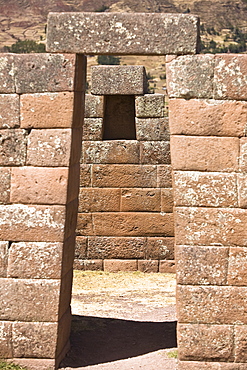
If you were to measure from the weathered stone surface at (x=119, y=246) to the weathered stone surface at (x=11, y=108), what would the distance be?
18.4ft

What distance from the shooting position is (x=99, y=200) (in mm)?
12023

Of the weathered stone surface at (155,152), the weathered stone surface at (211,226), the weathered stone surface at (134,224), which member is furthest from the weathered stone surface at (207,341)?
the weathered stone surface at (155,152)

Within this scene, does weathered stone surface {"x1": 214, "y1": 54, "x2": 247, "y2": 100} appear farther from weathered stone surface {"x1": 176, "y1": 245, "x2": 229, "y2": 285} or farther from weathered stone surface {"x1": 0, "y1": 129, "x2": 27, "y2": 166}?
weathered stone surface {"x1": 0, "y1": 129, "x2": 27, "y2": 166}

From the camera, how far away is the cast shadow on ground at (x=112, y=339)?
747cm

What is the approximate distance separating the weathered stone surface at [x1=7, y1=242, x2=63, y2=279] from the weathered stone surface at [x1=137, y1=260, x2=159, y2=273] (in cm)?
550

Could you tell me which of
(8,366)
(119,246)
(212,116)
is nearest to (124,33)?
(212,116)

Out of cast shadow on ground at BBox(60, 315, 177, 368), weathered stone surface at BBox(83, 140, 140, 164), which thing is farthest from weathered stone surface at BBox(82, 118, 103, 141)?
cast shadow on ground at BBox(60, 315, 177, 368)

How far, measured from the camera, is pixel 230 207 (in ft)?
21.7

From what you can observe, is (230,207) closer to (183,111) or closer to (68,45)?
(183,111)

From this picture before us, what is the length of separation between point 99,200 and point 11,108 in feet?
17.8

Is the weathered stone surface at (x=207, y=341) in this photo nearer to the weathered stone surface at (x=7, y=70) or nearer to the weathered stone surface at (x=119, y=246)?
the weathered stone surface at (x=7, y=70)

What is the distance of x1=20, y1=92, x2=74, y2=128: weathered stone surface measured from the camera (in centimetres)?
664

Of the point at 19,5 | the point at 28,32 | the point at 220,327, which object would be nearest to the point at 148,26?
the point at 220,327

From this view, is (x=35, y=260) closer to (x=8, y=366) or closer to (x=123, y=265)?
(x=8, y=366)
